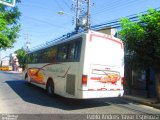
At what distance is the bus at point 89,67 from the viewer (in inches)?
430

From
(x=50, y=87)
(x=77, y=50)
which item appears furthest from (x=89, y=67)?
(x=50, y=87)

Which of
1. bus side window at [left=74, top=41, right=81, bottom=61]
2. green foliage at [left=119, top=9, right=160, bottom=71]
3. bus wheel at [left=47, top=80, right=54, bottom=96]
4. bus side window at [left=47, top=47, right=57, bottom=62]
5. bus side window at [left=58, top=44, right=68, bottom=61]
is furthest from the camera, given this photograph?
bus side window at [left=47, top=47, right=57, bottom=62]

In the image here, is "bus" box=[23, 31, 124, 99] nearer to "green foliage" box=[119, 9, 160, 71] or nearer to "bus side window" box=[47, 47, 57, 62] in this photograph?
"bus side window" box=[47, 47, 57, 62]

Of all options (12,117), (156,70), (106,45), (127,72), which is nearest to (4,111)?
(12,117)

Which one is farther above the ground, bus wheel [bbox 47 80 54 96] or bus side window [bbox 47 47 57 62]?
bus side window [bbox 47 47 57 62]

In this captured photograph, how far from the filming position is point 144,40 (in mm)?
13086

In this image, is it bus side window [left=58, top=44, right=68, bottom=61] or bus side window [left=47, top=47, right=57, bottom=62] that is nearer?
bus side window [left=58, top=44, right=68, bottom=61]

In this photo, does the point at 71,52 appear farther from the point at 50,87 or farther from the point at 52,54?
the point at 50,87

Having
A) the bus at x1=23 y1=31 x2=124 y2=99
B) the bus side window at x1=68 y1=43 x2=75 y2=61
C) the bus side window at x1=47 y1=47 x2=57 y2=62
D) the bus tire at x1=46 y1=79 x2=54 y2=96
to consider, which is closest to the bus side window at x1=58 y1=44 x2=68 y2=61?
the bus at x1=23 y1=31 x2=124 y2=99

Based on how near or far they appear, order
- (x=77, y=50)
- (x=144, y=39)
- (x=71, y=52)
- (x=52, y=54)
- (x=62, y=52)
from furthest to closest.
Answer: (x=52, y=54), (x=62, y=52), (x=144, y=39), (x=71, y=52), (x=77, y=50)

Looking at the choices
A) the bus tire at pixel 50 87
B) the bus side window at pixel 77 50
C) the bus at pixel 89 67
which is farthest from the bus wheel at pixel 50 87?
the bus side window at pixel 77 50

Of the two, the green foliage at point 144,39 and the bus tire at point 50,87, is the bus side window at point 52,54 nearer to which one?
the bus tire at point 50,87

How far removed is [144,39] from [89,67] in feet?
12.6

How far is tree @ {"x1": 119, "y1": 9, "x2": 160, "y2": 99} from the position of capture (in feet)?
41.7
